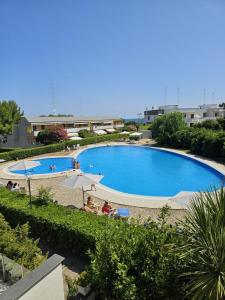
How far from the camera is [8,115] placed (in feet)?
120

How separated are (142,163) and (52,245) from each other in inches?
944

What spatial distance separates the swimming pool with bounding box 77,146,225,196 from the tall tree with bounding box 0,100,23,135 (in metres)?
11.6

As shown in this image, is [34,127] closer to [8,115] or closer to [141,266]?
[8,115]

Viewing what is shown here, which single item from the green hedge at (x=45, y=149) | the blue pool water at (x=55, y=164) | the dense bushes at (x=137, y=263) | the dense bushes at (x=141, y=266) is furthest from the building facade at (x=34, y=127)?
the dense bushes at (x=141, y=266)

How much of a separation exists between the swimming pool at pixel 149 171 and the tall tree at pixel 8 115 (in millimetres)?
11564

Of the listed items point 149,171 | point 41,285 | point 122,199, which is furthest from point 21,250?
point 149,171

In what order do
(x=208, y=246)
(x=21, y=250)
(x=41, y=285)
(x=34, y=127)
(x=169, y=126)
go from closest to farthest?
(x=208, y=246)
(x=41, y=285)
(x=21, y=250)
(x=169, y=126)
(x=34, y=127)

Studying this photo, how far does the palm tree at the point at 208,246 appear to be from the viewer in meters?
4.76

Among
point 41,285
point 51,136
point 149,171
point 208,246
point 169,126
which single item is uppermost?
point 169,126

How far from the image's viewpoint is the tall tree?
118 ft

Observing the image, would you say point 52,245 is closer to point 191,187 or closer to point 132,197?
point 132,197

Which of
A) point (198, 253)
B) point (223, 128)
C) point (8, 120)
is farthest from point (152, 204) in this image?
point (223, 128)

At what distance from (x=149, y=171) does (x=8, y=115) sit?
23.1m

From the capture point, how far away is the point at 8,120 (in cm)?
3678
